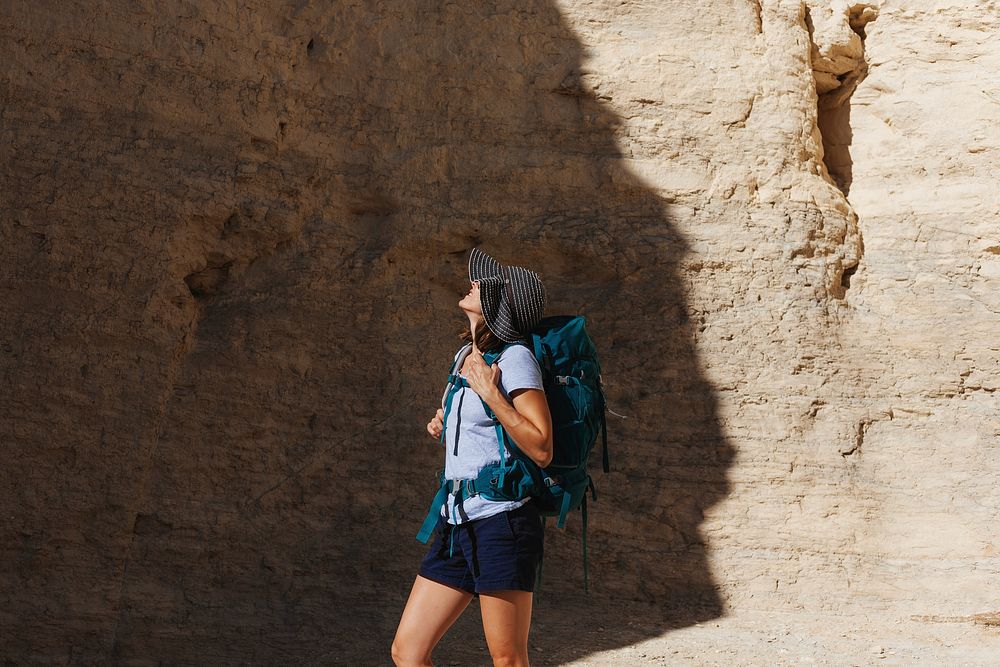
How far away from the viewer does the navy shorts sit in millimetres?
2621

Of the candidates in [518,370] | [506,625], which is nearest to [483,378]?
[518,370]

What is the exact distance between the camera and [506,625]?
2.61 m

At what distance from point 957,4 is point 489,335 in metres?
4.75

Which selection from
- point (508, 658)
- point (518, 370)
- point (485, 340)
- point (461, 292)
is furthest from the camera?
point (461, 292)

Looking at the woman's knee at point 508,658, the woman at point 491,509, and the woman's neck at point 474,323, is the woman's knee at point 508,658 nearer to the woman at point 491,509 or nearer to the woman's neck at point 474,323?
the woman at point 491,509

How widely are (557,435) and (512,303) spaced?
1.24 ft

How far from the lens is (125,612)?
4.74m

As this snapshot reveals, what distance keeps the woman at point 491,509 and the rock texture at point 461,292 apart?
6.68ft

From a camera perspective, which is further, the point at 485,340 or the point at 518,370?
the point at 485,340

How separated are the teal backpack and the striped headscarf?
49 mm

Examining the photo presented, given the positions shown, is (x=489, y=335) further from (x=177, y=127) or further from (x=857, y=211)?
(x=857, y=211)

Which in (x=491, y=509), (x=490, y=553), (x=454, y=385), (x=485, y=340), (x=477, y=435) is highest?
→ (x=485, y=340)

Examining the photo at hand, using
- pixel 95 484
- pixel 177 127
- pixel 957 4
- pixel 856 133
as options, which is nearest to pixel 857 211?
pixel 856 133

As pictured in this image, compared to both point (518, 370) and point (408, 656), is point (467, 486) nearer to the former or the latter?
point (518, 370)
